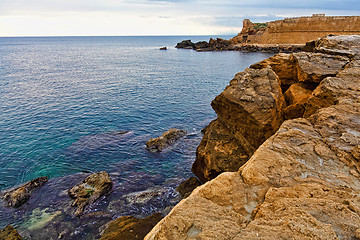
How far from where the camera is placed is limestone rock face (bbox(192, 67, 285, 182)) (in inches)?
509

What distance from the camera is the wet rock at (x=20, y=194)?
15.2 m

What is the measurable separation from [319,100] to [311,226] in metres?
8.72

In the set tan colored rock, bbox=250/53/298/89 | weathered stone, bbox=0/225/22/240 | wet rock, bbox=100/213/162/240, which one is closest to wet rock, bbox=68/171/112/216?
weathered stone, bbox=0/225/22/240

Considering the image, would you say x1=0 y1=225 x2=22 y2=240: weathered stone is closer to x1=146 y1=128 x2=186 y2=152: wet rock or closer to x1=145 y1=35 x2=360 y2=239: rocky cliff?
x1=145 y1=35 x2=360 y2=239: rocky cliff

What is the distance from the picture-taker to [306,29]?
101438 mm

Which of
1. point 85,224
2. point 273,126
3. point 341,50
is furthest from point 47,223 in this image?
point 341,50

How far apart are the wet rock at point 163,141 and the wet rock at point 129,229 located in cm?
1015

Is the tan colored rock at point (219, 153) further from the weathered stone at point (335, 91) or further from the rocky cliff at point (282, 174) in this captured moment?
the weathered stone at point (335, 91)

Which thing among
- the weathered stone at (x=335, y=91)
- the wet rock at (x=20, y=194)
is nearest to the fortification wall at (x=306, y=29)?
the weathered stone at (x=335, y=91)

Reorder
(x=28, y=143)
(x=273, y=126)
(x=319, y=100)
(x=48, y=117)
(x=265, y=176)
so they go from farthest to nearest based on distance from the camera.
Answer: (x=48, y=117)
(x=28, y=143)
(x=273, y=126)
(x=319, y=100)
(x=265, y=176)

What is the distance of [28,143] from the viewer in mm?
23172

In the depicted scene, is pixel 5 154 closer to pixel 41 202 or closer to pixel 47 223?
pixel 41 202

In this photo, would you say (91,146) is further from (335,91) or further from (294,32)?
(294,32)

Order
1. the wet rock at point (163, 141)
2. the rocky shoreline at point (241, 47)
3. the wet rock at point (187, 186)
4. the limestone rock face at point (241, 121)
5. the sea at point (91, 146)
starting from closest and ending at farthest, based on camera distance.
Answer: the limestone rock face at point (241, 121) → the sea at point (91, 146) → the wet rock at point (187, 186) → the wet rock at point (163, 141) → the rocky shoreline at point (241, 47)
